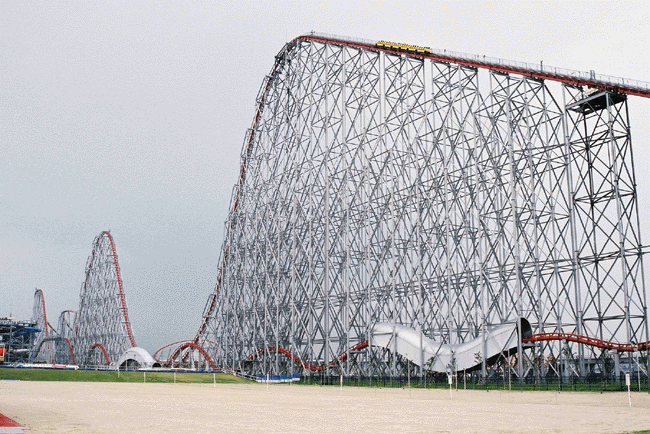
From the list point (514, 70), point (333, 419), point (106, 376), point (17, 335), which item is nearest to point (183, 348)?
point (106, 376)

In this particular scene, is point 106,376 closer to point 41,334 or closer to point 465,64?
point 465,64

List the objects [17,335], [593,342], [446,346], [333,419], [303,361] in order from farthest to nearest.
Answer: [17,335], [303,361], [446,346], [593,342], [333,419]

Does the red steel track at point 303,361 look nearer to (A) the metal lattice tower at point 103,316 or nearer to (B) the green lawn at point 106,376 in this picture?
(B) the green lawn at point 106,376

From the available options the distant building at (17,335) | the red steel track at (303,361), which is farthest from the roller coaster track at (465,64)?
the distant building at (17,335)

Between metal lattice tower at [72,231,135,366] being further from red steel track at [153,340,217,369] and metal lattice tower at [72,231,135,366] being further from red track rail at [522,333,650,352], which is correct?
red track rail at [522,333,650,352]

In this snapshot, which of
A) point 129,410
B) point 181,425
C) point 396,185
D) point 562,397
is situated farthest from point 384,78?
point 181,425

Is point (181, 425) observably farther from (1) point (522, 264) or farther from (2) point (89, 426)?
(1) point (522, 264)
